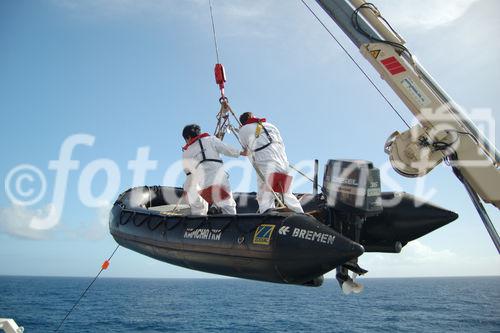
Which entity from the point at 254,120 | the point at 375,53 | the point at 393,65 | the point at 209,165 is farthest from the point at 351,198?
the point at 375,53

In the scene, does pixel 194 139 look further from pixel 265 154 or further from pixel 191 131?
pixel 265 154

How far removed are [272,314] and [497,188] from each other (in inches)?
2004

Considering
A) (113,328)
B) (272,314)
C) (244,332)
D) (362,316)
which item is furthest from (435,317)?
(113,328)

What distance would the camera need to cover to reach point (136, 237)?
7617 mm

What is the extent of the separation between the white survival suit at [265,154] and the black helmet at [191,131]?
106cm

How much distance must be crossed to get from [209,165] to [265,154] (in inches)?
46.6

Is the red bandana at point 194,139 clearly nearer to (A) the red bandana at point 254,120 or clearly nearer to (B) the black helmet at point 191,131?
(B) the black helmet at point 191,131

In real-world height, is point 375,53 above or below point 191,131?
above

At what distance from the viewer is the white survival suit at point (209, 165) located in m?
6.39

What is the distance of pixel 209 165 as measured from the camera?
6.39 meters

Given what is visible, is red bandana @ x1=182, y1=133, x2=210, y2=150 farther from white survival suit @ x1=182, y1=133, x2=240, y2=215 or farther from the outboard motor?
the outboard motor

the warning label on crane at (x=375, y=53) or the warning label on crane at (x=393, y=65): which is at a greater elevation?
the warning label on crane at (x=375, y=53)

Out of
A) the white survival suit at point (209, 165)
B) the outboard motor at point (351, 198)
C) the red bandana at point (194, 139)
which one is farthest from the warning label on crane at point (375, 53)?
the red bandana at point (194, 139)

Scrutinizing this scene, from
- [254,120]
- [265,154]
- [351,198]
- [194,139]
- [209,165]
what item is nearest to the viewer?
[351,198]
